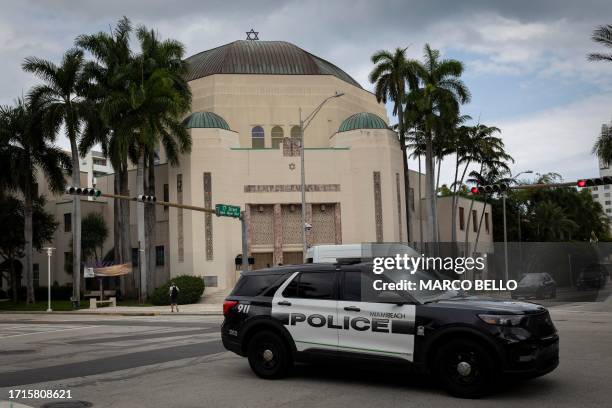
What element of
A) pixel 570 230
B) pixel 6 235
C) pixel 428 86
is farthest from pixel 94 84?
pixel 570 230

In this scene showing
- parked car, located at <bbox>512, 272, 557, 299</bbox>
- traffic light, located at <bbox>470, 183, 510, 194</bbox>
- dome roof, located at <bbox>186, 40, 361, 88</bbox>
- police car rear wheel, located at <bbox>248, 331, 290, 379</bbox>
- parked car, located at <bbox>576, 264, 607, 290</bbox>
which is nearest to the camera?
police car rear wheel, located at <bbox>248, 331, 290, 379</bbox>

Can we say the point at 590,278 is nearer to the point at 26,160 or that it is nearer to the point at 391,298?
the point at 391,298

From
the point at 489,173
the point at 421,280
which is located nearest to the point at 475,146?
the point at 489,173

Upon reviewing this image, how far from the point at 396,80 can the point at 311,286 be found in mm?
41432

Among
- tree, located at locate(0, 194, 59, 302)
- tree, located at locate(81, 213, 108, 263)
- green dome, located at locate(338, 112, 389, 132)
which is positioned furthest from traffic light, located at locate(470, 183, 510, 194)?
tree, located at locate(0, 194, 59, 302)

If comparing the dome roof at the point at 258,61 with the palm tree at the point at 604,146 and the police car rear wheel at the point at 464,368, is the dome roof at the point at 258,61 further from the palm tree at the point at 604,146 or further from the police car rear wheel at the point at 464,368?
the police car rear wheel at the point at 464,368

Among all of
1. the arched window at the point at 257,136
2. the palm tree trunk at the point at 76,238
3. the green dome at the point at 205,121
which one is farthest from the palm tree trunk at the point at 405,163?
the palm tree trunk at the point at 76,238

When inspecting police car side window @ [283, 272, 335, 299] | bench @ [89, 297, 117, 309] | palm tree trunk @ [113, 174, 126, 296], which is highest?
palm tree trunk @ [113, 174, 126, 296]

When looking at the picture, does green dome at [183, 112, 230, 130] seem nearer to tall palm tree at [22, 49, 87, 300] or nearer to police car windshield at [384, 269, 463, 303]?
tall palm tree at [22, 49, 87, 300]

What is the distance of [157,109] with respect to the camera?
4344cm

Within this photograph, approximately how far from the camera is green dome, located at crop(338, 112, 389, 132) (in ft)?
163

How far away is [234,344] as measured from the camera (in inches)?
417

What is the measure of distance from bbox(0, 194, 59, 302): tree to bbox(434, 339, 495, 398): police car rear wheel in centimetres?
5051

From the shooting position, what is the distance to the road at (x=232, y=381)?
8586mm
